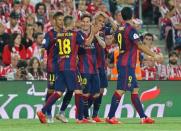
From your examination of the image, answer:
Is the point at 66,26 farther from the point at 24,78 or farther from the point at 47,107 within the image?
the point at 24,78

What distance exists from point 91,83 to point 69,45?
1.37 metres

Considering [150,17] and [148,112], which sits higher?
[150,17]

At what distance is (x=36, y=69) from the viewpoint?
2136 cm

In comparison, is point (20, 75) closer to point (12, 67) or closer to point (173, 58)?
point (12, 67)

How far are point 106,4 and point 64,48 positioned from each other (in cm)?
1013

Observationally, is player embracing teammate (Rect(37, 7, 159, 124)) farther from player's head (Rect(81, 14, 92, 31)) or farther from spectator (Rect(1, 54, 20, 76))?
spectator (Rect(1, 54, 20, 76))

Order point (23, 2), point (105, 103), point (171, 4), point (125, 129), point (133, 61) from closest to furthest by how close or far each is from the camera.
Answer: point (125, 129) < point (133, 61) < point (105, 103) < point (23, 2) < point (171, 4)

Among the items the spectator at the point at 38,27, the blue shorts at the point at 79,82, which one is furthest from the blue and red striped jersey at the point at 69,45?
the spectator at the point at 38,27

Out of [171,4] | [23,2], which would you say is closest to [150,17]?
[171,4]

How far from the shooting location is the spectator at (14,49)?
73.0 ft

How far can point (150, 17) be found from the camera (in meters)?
27.7

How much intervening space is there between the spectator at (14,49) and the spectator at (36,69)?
100cm

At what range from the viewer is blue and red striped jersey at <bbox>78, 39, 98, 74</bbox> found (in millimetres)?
17797

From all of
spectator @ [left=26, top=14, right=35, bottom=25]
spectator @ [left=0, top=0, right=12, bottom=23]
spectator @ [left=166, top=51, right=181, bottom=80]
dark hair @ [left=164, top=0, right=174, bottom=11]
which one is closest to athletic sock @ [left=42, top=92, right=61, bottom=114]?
spectator @ [left=166, top=51, right=181, bottom=80]
